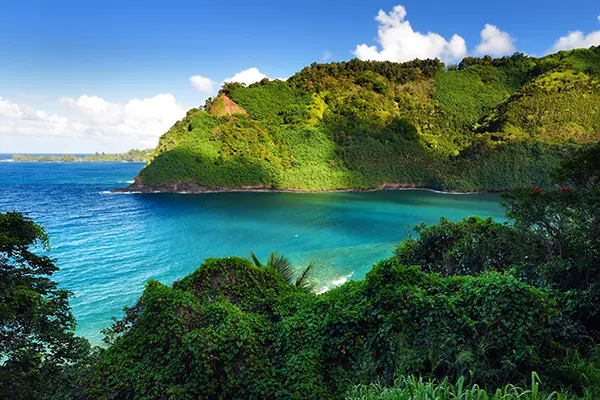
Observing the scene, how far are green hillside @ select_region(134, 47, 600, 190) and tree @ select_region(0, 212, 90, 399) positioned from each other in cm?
5884

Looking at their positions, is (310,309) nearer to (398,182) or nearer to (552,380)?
(552,380)

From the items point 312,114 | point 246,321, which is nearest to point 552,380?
point 246,321

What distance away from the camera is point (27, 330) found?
5449 mm

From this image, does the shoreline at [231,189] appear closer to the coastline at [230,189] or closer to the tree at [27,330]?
the coastline at [230,189]

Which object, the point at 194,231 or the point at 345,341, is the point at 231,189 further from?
the point at 345,341

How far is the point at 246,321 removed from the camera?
20.1 feet

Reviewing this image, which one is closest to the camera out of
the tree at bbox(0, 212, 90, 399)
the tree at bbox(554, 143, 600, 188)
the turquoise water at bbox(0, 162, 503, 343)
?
the tree at bbox(0, 212, 90, 399)

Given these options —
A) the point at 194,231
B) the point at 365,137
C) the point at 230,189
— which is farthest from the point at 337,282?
the point at 365,137

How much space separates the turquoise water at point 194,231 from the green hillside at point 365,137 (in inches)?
414

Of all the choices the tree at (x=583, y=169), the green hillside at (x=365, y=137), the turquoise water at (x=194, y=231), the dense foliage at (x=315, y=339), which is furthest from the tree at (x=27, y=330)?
the green hillside at (x=365, y=137)

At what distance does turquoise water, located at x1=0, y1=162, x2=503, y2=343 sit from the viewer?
20312 mm

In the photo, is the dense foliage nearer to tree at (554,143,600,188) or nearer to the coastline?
tree at (554,143,600,188)

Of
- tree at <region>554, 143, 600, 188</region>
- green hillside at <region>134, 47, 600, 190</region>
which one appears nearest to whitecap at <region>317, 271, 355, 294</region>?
tree at <region>554, 143, 600, 188</region>

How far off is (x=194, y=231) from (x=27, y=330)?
1103 inches
